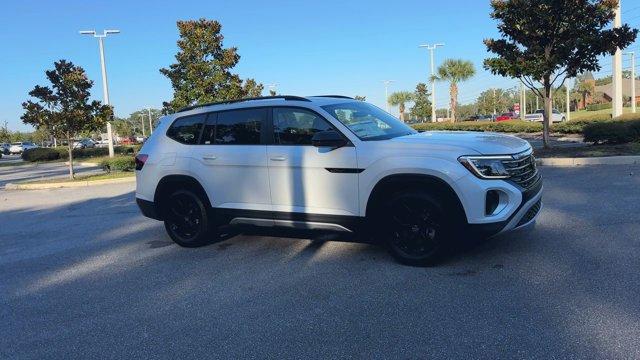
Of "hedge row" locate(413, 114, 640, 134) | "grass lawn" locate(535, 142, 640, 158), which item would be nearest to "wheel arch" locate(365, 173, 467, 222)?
"grass lawn" locate(535, 142, 640, 158)

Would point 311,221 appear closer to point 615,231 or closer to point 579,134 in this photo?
point 615,231

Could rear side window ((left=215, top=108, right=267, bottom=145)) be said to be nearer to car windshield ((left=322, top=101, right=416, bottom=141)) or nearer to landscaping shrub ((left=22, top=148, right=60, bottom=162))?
car windshield ((left=322, top=101, right=416, bottom=141))

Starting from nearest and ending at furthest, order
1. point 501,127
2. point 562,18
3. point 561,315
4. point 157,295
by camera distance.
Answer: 1. point 561,315
2. point 157,295
3. point 562,18
4. point 501,127

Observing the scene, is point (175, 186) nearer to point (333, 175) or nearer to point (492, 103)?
point (333, 175)

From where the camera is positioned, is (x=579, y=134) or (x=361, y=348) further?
(x=579, y=134)

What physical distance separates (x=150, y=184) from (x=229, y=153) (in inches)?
54.4

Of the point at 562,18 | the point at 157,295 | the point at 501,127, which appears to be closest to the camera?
the point at 157,295

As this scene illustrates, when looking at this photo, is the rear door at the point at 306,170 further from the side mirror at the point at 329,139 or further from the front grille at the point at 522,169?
the front grille at the point at 522,169

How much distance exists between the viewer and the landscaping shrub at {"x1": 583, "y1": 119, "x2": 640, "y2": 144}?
13.9m

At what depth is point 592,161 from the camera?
39.5 ft

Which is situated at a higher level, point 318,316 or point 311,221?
point 311,221

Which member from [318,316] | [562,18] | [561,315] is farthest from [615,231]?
[562,18]

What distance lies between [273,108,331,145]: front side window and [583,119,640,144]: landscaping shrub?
1167 cm

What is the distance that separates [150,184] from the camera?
21.9ft
